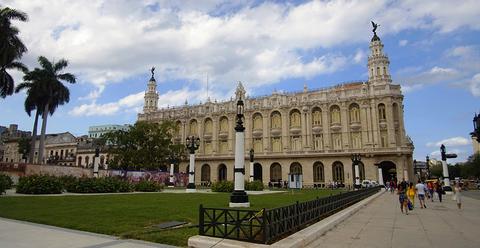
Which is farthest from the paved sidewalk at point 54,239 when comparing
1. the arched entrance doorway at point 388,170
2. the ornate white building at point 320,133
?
the arched entrance doorway at point 388,170

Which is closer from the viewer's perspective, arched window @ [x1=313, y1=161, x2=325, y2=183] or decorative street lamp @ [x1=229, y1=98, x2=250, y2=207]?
decorative street lamp @ [x1=229, y1=98, x2=250, y2=207]

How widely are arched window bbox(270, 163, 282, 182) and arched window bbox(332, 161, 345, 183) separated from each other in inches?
391

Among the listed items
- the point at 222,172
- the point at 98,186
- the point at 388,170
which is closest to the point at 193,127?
the point at 222,172

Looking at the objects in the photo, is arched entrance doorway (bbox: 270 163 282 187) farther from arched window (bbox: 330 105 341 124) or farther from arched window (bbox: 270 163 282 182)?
arched window (bbox: 330 105 341 124)

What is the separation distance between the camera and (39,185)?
2486cm

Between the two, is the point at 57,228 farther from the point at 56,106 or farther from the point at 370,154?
the point at 370,154

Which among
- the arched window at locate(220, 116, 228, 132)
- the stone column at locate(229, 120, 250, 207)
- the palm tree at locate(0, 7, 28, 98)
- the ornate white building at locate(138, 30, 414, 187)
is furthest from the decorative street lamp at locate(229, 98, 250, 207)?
the arched window at locate(220, 116, 228, 132)

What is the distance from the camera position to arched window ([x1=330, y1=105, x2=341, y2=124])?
2352 inches

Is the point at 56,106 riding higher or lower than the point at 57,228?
higher

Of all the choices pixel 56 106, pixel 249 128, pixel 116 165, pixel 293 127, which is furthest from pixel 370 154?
pixel 56 106

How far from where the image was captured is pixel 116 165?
61.5 m

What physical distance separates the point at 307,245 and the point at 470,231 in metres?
6.22

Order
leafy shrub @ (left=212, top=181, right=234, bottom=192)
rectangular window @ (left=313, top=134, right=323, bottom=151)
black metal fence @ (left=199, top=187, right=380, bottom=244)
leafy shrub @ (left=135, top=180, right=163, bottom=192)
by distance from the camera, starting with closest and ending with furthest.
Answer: black metal fence @ (left=199, top=187, right=380, bottom=244) → leafy shrub @ (left=135, top=180, right=163, bottom=192) → leafy shrub @ (left=212, top=181, right=234, bottom=192) → rectangular window @ (left=313, top=134, right=323, bottom=151)

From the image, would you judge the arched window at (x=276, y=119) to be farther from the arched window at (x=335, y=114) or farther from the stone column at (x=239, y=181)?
the stone column at (x=239, y=181)
